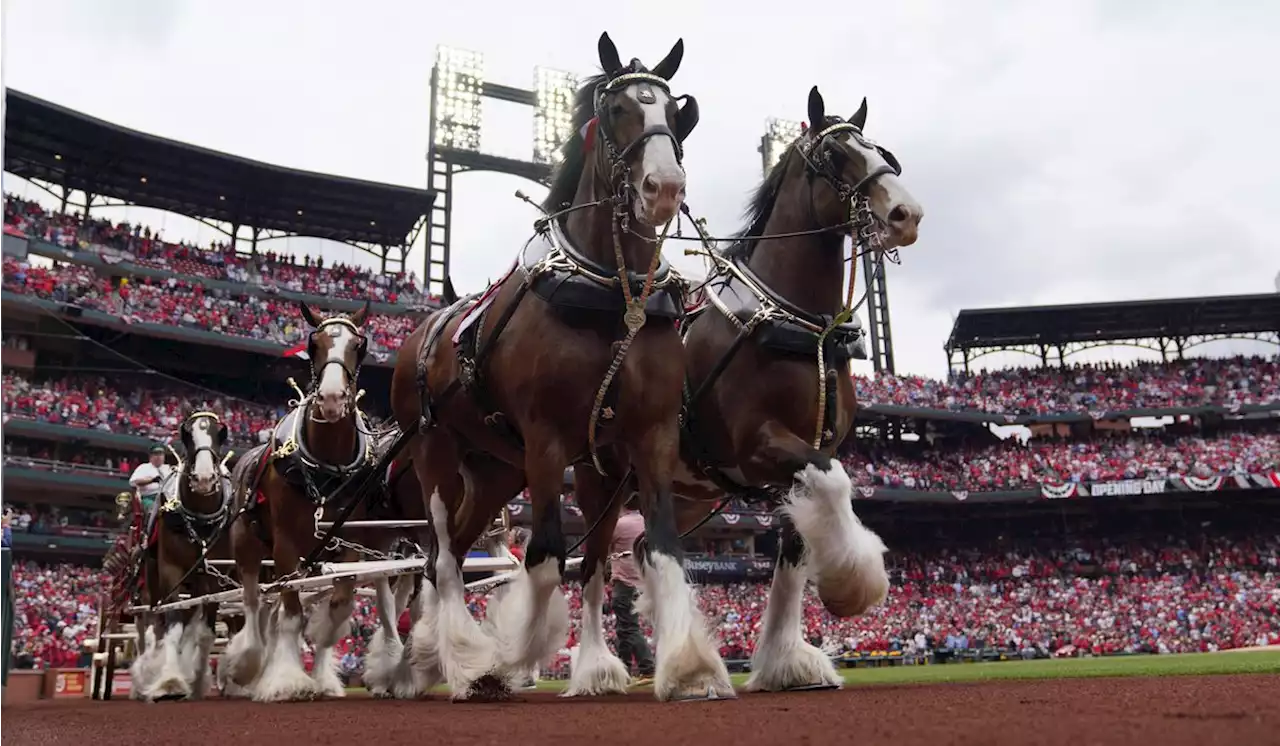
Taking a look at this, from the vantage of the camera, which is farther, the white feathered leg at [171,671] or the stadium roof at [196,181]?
the stadium roof at [196,181]

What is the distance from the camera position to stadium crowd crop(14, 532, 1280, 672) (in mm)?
28625

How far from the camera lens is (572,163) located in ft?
18.7

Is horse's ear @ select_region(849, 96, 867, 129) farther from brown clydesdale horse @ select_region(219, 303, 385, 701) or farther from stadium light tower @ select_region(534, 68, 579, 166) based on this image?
stadium light tower @ select_region(534, 68, 579, 166)

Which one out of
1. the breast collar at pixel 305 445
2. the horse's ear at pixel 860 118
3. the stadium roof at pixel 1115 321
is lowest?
the breast collar at pixel 305 445

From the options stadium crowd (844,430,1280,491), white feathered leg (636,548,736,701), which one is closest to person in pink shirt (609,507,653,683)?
white feathered leg (636,548,736,701)

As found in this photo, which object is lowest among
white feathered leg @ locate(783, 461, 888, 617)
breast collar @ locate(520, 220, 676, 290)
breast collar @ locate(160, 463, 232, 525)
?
white feathered leg @ locate(783, 461, 888, 617)

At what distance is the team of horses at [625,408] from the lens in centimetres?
477

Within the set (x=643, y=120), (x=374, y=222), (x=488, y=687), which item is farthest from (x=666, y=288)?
(x=374, y=222)

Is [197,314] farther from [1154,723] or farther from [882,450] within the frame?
[1154,723]

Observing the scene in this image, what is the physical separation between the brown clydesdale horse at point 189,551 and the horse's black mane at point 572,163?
17.8 feet

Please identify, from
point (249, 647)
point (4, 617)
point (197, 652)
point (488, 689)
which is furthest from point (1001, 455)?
point (4, 617)

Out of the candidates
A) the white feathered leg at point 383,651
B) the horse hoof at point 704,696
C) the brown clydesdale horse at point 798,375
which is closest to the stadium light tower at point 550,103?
the white feathered leg at point 383,651

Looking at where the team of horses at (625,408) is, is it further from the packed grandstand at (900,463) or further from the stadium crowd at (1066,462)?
the stadium crowd at (1066,462)

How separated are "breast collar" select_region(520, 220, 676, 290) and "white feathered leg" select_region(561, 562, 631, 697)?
6.80 ft
